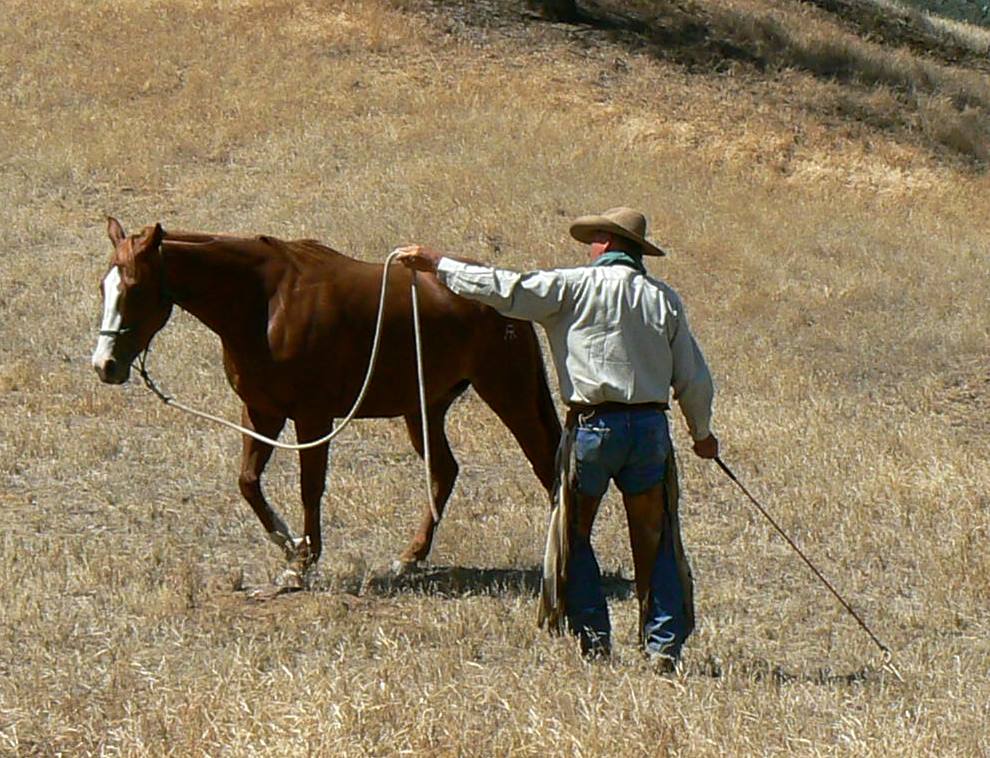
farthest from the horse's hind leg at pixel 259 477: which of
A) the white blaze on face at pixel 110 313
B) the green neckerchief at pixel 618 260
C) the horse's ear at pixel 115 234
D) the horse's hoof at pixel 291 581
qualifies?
the green neckerchief at pixel 618 260

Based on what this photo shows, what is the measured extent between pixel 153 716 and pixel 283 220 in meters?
13.4

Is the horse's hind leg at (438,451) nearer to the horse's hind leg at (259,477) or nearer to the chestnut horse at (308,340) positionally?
the chestnut horse at (308,340)

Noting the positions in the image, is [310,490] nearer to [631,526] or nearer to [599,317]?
[631,526]

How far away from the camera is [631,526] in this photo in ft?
21.9

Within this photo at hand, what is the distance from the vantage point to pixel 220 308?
7.80 meters

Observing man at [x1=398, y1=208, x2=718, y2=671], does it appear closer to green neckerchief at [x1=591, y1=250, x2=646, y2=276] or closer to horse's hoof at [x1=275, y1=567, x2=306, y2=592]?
green neckerchief at [x1=591, y1=250, x2=646, y2=276]

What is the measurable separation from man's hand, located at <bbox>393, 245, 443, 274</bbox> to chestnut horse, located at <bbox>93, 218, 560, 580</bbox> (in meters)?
1.39

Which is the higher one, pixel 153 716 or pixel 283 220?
pixel 153 716

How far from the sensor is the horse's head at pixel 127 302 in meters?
7.46

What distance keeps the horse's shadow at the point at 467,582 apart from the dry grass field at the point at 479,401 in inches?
1.7

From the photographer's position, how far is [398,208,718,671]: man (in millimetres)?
6367

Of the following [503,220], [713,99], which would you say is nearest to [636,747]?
[503,220]

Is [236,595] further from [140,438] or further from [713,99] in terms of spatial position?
[713,99]

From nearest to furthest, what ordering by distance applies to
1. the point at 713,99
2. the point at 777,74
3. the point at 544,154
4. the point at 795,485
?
1. the point at 795,485
2. the point at 544,154
3. the point at 713,99
4. the point at 777,74
